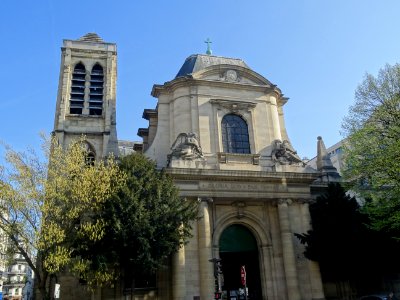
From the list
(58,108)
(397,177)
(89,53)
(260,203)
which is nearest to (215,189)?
(260,203)

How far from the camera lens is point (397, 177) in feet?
54.1

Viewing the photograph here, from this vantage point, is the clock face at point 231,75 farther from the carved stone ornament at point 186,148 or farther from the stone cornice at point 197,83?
the carved stone ornament at point 186,148

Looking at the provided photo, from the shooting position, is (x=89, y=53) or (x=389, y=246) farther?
(x=89, y=53)

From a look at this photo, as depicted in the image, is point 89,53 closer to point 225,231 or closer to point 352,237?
point 225,231

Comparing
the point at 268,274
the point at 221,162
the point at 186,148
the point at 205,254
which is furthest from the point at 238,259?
the point at 186,148

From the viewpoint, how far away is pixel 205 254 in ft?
63.7

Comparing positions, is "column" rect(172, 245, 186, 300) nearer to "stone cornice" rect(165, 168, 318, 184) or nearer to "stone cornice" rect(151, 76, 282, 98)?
"stone cornice" rect(165, 168, 318, 184)

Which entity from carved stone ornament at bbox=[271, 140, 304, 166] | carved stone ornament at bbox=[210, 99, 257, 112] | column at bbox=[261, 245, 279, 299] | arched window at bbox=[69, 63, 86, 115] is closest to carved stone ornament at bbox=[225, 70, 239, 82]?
carved stone ornament at bbox=[210, 99, 257, 112]

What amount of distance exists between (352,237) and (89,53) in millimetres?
21680

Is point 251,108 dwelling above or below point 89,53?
below

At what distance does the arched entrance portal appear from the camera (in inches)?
854

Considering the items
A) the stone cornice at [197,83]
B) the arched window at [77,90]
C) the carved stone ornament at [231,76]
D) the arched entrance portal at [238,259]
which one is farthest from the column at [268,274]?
the arched window at [77,90]

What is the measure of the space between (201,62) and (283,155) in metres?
9.20

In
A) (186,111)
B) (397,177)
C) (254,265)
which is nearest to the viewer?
(397,177)
